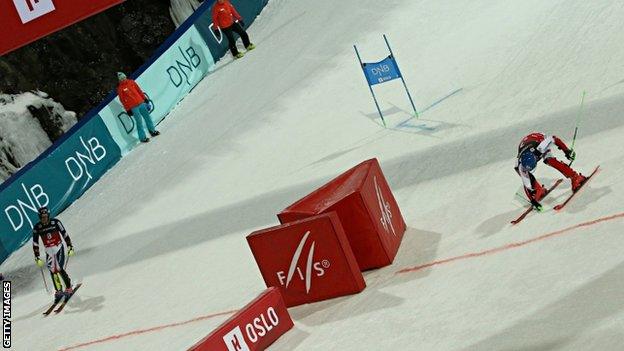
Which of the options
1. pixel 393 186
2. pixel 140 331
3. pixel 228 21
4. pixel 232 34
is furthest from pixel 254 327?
pixel 232 34

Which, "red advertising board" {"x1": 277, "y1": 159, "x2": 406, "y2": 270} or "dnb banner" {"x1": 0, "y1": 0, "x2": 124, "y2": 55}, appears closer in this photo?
"red advertising board" {"x1": 277, "y1": 159, "x2": 406, "y2": 270}

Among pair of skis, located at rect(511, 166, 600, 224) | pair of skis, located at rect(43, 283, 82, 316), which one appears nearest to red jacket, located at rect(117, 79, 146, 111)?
pair of skis, located at rect(43, 283, 82, 316)

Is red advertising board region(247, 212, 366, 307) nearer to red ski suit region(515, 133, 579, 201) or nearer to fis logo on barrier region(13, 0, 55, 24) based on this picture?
red ski suit region(515, 133, 579, 201)

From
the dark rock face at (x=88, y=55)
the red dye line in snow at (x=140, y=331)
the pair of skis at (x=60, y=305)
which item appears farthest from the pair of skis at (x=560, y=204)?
the dark rock face at (x=88, y=55)

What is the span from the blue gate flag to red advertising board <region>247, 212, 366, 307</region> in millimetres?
4881

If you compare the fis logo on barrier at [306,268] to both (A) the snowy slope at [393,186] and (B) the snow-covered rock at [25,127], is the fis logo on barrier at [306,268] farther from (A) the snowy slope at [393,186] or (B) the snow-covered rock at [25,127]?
(B) the snow-covered rock at [25,127]

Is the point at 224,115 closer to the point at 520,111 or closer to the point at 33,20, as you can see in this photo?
the point at 520,111

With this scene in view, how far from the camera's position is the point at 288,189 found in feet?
53.1

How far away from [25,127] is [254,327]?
15456mm

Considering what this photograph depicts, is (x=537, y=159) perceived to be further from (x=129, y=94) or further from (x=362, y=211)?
A: (x=129, y=94)

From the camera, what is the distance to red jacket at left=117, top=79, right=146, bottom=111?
20312 millimetres

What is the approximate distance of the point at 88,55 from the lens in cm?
2642

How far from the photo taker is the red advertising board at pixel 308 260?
10898mm

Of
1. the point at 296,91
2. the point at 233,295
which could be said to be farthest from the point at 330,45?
the point at 233,295
